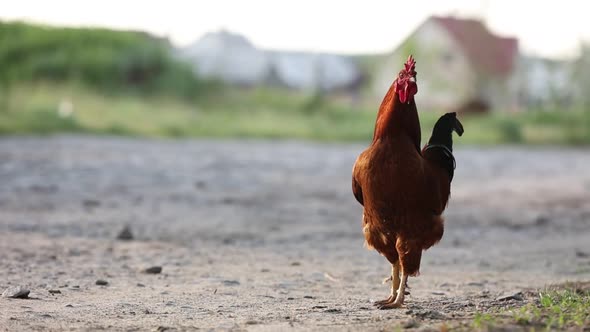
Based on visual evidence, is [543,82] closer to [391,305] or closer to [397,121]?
[397,121]

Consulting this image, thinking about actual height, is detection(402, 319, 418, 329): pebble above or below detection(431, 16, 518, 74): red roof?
below

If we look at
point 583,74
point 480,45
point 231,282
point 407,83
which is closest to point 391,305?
point 407,83

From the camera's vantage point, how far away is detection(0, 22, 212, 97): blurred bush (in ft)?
96.7

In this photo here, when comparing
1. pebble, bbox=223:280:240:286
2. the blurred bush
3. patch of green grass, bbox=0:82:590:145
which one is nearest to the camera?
pebble, bbox=223:280:240:286

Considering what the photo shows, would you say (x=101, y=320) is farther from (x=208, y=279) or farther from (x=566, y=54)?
(x=566, y=54)

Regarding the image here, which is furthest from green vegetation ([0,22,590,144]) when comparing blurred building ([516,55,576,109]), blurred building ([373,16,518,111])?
blurred building ([516,55,576,109])

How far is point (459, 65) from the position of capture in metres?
40.1

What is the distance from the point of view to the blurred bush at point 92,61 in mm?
29484

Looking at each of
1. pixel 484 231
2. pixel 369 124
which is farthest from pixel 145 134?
pixel 484 231

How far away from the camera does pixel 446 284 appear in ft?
21.8

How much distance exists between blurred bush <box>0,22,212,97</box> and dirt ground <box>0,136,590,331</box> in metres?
12.7

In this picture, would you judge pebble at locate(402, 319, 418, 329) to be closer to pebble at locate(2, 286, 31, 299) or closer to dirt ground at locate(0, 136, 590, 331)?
dirt ground at locate(0, 136, 590, 331)

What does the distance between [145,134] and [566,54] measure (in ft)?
65.3

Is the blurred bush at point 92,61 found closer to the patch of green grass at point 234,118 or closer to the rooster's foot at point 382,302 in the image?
the patch of green grass at point 234,118
